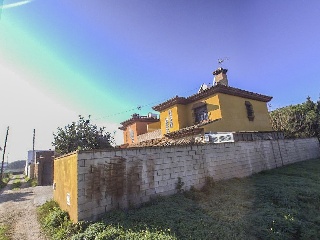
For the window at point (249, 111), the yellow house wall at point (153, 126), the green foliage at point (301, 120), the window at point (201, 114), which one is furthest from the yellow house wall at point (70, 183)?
the green foliage at point (301, 120)

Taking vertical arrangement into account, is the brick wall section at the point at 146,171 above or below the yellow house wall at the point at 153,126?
below

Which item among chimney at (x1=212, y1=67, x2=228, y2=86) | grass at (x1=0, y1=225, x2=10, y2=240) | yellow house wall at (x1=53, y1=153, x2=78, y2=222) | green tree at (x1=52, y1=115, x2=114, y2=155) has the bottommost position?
grass at (x1=0, y1=225, x2=10, y2=240)

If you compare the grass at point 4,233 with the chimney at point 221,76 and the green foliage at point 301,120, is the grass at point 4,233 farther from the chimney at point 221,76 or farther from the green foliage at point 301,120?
the green foliage at point 301,120

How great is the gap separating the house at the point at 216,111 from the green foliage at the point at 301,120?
5.50 meters

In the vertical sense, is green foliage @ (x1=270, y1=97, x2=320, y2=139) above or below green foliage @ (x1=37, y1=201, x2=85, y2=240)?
above

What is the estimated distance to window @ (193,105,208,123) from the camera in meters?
20.7

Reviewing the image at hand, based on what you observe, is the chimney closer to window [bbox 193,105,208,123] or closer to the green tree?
window [bbox 193,105,208,123]

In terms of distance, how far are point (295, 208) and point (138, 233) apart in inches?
245

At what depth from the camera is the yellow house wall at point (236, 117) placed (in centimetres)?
1919

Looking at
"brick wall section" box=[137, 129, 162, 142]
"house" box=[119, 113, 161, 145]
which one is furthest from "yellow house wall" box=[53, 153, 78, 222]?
"house" box=[119, 113, 161, 145]

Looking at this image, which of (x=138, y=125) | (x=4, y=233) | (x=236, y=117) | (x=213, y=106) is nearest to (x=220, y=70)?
(x=213, y=106)

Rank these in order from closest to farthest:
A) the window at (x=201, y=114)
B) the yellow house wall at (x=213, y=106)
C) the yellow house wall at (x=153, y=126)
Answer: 1. the yellow house wall at (x=213, y=106)
2. the window at (x=201, y=114)
3. the yellow house wall at (x=153, y=126)

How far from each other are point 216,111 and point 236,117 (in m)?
2.44

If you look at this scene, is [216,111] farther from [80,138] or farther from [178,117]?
[80,138]
